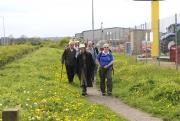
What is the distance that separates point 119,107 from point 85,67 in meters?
3.40

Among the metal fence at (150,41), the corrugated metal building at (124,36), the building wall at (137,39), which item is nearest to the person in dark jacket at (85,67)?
the metal fence at (150,41)

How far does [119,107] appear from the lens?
1527cm

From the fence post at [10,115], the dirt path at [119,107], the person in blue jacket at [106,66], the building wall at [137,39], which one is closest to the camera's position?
the fence post at [10,115]

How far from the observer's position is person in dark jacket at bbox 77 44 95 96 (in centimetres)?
1825

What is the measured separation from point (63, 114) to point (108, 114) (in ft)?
5.07

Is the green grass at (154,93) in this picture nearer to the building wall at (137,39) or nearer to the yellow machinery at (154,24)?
the yellow machinery at (154,24)

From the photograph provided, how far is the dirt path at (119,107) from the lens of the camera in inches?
523

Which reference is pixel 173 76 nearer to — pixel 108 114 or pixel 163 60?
pixel 108 114

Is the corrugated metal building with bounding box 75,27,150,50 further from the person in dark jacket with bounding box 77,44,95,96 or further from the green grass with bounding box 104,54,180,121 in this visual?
the person in dark jacket with bounding box 77,44,95,96

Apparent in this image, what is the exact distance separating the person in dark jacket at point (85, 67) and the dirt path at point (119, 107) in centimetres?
42

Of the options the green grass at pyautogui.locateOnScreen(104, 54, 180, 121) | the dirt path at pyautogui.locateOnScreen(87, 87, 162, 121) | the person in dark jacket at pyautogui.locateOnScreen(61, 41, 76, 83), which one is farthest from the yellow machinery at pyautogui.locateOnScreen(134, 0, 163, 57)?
the dirt path at pyautogui.locateOnScreen(87, 87, 162, 121)

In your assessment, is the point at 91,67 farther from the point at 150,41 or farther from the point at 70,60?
the point at 150,41

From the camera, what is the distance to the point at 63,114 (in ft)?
38.5

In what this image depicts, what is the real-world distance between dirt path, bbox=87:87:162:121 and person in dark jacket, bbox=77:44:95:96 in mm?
422
